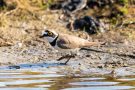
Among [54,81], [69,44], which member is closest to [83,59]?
[69,44]

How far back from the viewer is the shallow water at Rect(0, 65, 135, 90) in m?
10.0

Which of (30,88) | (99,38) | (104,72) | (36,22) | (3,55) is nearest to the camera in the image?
(30,88)

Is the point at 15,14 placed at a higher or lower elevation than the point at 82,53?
higher

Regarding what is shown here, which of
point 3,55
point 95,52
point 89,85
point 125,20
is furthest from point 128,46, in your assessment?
point 89,85

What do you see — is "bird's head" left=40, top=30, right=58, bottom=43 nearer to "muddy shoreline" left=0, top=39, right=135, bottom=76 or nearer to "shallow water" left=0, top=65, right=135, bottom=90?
"muddy shoreline" left=0, top=39, right=135, bottom=76

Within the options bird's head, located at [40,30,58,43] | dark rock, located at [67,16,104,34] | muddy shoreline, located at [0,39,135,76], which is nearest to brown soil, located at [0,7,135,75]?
muddy shoreline, located at [0,39,135,76]

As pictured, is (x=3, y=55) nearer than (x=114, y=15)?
Yes

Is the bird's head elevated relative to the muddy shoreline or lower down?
elevated

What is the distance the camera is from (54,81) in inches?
419

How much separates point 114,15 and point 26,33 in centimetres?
236

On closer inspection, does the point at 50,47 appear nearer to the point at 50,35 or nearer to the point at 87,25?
the point at 50,35

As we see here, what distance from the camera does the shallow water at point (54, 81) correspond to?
10.0m

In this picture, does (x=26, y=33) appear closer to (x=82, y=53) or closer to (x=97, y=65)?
Answer: (x=82, y=53)

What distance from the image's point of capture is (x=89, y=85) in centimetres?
1024
